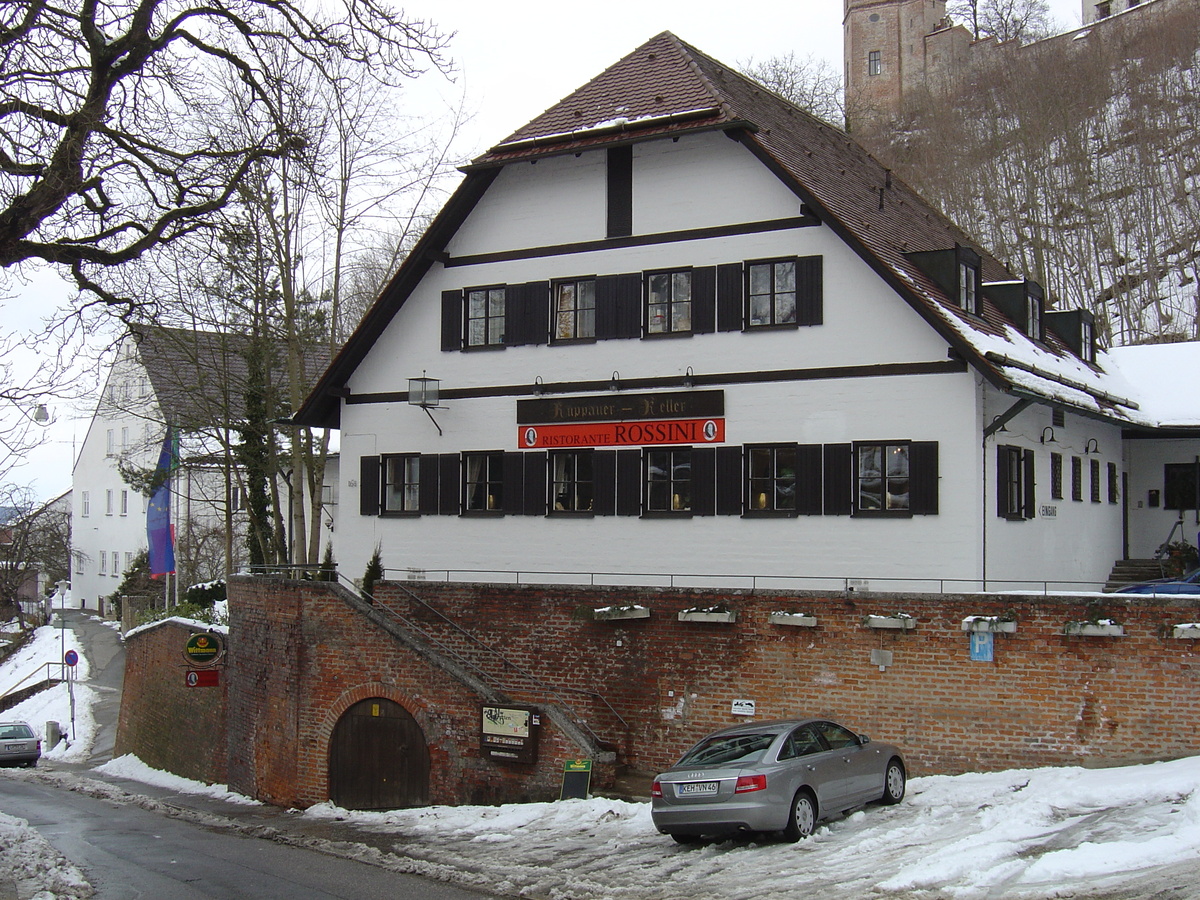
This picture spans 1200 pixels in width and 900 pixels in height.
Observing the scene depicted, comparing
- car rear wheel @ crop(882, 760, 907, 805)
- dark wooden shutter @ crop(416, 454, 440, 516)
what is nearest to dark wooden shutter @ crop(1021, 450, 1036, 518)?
car rear wheel @ crop(882, 760, 907, 805)

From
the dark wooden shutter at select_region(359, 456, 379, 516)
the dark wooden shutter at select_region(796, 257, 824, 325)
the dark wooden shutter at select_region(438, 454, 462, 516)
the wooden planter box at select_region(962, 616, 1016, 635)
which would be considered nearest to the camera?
the wooden planter box at select_region(962, 616, 1016, 635)

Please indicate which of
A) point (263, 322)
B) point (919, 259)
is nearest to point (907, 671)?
point (919, 259)

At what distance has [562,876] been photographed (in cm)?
1337

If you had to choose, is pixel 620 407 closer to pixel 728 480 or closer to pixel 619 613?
pixel 728 480

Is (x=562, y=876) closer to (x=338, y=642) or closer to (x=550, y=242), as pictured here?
(x=338, y=642)

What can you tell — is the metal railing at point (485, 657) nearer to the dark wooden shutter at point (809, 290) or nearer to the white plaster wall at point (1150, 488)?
the dark wooden shutter at point (809, 290)

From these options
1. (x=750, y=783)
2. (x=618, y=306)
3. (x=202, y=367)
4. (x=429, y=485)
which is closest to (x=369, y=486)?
(x=429, y=485)

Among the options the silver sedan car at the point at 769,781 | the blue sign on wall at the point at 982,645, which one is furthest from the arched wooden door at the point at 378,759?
the blue sign on wall at the point at 982,645

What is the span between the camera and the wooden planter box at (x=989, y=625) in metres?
15.9

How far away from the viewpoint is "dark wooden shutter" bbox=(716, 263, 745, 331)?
68.1 feet

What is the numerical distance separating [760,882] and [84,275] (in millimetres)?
9477

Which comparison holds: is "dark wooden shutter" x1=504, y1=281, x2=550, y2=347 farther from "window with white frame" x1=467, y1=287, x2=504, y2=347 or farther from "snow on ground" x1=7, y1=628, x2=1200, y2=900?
"snow on ground" x1=7, y1=628, x2=1200, y2=900

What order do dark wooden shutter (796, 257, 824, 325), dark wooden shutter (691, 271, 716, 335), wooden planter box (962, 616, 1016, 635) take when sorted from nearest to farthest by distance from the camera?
wooden planter box (962, 616, 1016, 635)
dark wooden shutter (796, 257, 824, 325)
dark wooden shutter (691, 271, 716, 335)

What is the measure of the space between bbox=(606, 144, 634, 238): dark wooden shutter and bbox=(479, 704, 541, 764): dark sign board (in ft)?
28.8
